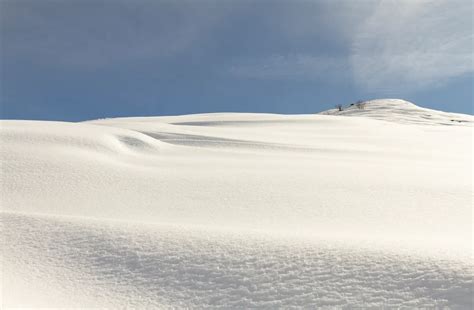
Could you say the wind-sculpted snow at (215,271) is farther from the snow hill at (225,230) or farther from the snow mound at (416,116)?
the snow mound at (416,116)

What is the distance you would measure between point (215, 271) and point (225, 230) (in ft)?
1.10

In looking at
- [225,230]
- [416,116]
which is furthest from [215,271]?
[416,116]

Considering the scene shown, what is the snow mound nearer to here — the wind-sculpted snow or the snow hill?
the snow hill

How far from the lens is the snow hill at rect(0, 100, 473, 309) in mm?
1296

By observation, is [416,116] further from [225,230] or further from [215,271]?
[215,271]

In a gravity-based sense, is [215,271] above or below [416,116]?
below

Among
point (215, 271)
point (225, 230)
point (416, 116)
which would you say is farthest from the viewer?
point (416, 116)

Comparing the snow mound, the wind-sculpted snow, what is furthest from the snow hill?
the snow mound

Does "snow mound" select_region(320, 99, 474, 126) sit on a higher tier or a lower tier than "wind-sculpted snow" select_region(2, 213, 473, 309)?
higher

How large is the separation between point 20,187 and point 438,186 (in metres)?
2.68

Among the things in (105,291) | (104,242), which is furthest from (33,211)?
(105,291)

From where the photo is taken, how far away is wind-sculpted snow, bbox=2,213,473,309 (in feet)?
4.06

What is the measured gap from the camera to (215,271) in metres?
1.41

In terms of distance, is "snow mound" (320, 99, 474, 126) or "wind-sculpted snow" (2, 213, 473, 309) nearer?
"wind-sculpted snow" (2, 213, 473, 309)
